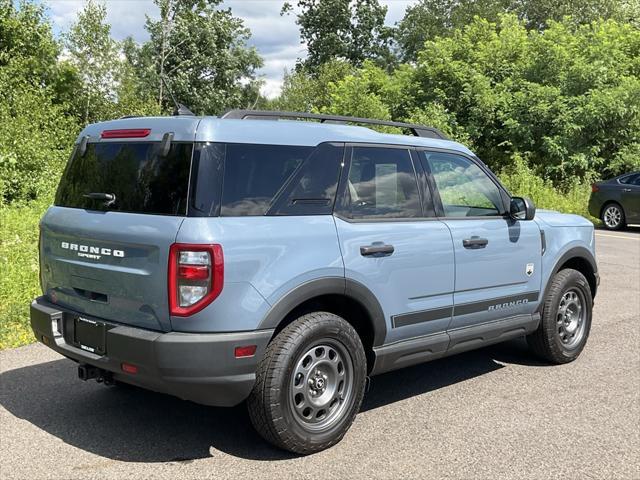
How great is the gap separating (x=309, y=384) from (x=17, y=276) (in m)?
4.93

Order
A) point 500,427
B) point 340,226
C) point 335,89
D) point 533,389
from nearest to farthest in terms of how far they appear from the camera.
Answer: point 340,226 < point 500,427 < point 533,389 < point 335,89

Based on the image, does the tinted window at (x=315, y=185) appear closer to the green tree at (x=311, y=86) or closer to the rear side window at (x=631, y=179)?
the rear side window at (x=631, y=179)

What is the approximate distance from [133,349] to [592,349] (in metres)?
4.32

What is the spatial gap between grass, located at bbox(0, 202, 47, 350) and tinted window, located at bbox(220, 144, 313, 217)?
342 centimetres

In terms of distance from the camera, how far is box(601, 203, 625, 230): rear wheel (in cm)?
1598

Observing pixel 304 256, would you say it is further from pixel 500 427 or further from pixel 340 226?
pixel 500 427

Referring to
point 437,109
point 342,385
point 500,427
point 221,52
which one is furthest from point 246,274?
point 221,52

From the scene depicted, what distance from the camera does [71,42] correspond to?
23.8m

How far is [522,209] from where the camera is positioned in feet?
16.0

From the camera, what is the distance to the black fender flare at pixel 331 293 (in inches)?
134

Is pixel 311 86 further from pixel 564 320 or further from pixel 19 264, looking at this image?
pixel 564 320

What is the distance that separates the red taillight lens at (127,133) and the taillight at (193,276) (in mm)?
812

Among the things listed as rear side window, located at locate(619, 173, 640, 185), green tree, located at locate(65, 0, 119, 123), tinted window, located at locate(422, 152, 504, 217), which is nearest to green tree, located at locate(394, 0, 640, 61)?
green tree, located at locate(65, 0, 119, 123)

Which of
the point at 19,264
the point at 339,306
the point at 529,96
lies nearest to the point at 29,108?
the point at 19,264
